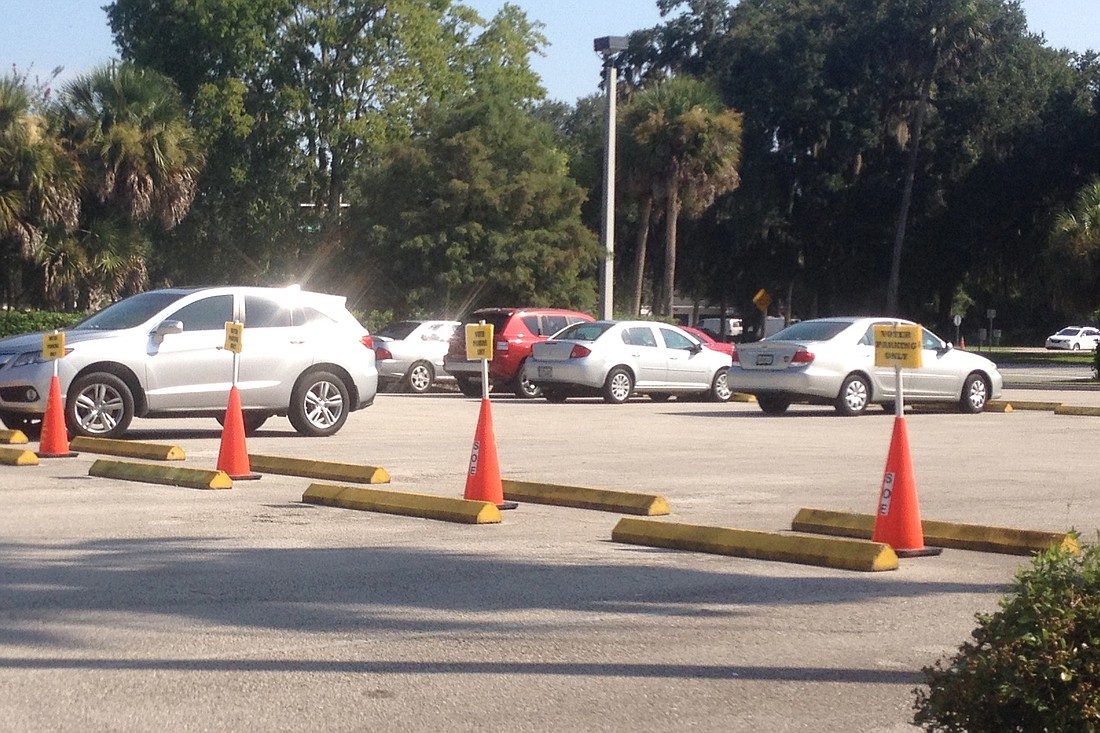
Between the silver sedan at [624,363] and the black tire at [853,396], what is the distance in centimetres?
410

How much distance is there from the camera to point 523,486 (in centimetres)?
1155

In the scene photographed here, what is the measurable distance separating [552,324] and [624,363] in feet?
10.3

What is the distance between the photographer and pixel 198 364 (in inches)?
657

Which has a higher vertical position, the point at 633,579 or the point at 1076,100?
the point at 1076,100

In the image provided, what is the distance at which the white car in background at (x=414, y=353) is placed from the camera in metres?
29.4

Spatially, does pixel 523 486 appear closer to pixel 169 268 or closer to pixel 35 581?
pixel 35 581

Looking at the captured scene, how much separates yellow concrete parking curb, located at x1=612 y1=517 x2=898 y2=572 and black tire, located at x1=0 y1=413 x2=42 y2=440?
30.1 ft

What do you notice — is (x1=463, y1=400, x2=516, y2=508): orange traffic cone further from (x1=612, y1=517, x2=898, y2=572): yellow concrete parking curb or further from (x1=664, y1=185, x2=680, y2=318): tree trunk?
(x1=664, y1=185, x2=680, y2=318): tree trunk

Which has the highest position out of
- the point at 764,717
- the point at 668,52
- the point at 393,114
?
the point at 668,52

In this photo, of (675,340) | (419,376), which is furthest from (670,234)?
(675,340)

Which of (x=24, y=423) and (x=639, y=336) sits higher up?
(x=639, y=336)

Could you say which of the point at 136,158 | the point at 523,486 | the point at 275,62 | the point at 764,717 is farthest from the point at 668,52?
the point at 764,717

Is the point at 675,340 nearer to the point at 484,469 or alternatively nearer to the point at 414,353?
the point at 414,353

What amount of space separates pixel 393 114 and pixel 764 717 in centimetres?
4726
